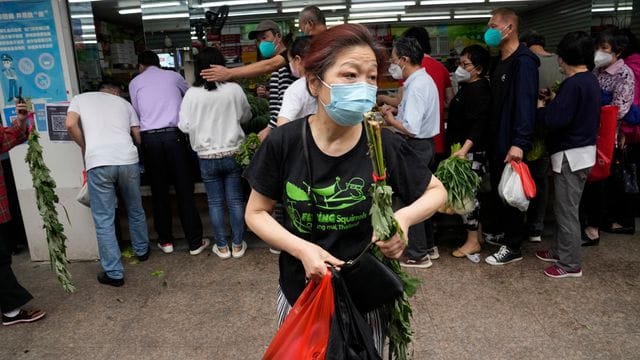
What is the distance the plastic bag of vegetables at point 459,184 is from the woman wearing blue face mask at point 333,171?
7.94 ft

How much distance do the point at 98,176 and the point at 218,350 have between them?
204 cm

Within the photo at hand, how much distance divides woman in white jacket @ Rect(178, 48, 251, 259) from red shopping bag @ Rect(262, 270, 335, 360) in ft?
10.6

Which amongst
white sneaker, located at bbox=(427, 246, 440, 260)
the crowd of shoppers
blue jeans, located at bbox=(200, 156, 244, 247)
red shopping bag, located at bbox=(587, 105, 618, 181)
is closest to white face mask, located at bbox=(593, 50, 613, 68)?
the crowd of shoppers

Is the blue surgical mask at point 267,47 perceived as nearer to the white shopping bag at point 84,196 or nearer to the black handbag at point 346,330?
the white shopping bag at point 84,196

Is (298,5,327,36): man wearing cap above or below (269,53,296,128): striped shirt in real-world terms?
above

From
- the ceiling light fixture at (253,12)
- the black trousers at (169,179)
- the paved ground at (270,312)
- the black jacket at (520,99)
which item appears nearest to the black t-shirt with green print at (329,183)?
the paved ground at (270,312)

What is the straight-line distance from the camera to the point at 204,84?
15.2 ft

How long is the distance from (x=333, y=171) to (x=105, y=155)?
3.24 m

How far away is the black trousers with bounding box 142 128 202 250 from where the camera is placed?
194 inches

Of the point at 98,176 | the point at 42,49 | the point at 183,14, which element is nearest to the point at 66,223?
the point at 98,176

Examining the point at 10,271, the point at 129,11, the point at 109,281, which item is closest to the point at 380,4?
the point at 129,11

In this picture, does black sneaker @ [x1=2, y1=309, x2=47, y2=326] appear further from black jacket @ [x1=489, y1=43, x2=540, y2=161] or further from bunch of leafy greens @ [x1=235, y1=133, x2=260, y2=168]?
black jacket @ [x1=489, y1=43, x2=540, y2=161]

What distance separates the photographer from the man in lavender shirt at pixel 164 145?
4891mm

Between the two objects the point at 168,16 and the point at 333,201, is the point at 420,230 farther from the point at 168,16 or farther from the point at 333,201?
the point at 168,16
